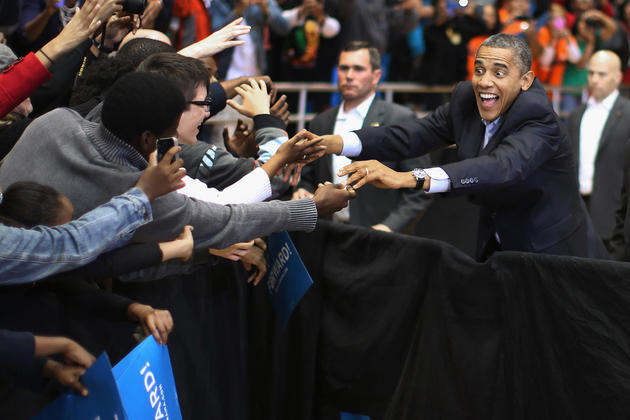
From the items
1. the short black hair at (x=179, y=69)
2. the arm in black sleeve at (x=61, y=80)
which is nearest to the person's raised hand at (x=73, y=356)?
the short black hair at (x=179, y=69)

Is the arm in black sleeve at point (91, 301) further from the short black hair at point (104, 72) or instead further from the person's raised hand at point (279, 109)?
the person's raised hand at point (279, 109)

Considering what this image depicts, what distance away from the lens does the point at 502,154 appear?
382cm

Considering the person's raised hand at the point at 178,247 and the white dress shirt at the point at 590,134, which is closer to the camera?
the person's raised hand at the point at 178,247

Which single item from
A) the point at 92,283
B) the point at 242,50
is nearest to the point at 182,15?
the point at 242,50

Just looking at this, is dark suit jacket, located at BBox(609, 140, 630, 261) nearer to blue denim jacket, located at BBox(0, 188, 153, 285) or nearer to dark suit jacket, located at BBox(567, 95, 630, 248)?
dark suit jacket, located at BBox(567, 95, 630, 248)

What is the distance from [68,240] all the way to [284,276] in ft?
4.65

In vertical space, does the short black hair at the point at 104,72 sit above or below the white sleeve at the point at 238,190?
above

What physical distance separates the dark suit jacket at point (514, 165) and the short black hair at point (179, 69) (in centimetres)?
119

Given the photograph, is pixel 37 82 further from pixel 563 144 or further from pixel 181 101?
pixel 563 144

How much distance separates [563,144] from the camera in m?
4.17

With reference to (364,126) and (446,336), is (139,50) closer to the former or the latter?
A: (446,336)

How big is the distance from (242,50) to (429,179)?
14.5 ft

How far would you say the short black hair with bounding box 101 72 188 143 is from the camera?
9.09ft

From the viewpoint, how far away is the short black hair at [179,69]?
128 inches
